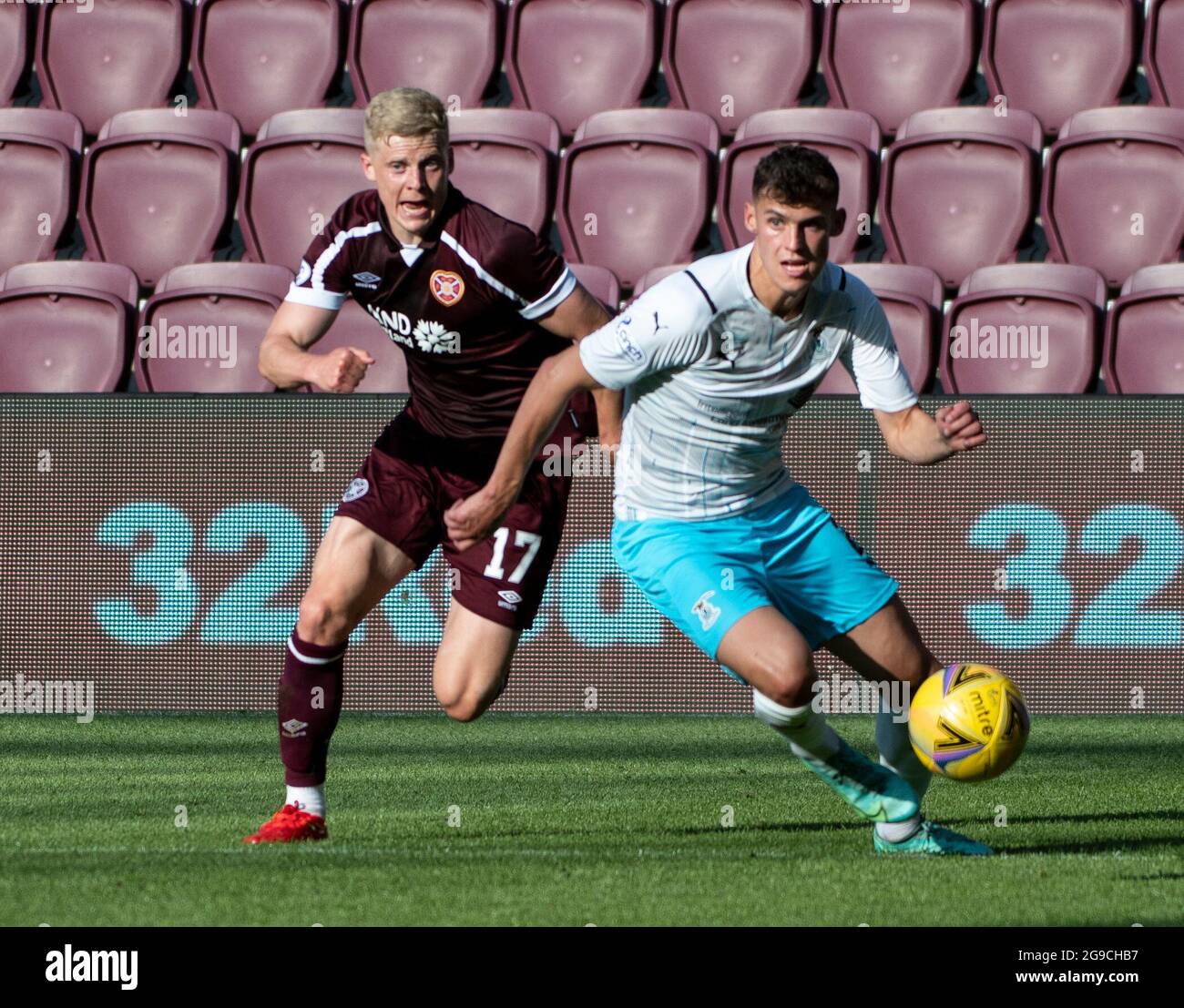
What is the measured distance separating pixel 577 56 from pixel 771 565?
824 centimetres

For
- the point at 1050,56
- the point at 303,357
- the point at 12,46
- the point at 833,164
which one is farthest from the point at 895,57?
the point at 303,357

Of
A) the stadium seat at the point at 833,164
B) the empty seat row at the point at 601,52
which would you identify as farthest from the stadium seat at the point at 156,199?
the stadium seat at the point at 833,164

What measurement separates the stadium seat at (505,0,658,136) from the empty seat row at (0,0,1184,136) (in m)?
0.01

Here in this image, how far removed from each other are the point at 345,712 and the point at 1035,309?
4.52 metres

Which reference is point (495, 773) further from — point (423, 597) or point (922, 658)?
point (922, 658)

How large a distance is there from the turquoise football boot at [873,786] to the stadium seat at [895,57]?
8255mm

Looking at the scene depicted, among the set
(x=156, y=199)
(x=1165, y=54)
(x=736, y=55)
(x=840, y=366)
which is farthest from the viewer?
(x=736, y=55)

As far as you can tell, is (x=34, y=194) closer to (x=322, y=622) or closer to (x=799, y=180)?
(x=322, y=622)

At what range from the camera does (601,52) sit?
536 inches

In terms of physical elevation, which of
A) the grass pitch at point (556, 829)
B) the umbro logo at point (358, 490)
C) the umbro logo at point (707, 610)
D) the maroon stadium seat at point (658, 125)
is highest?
the maroon stadium seat at point (658, 125)

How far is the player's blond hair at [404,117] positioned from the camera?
6.09 m

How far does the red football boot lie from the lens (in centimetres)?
622

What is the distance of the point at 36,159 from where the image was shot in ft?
43.0

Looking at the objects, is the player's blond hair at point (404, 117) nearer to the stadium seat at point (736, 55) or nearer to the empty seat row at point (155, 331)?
the empty seat row at point (155, 331)
